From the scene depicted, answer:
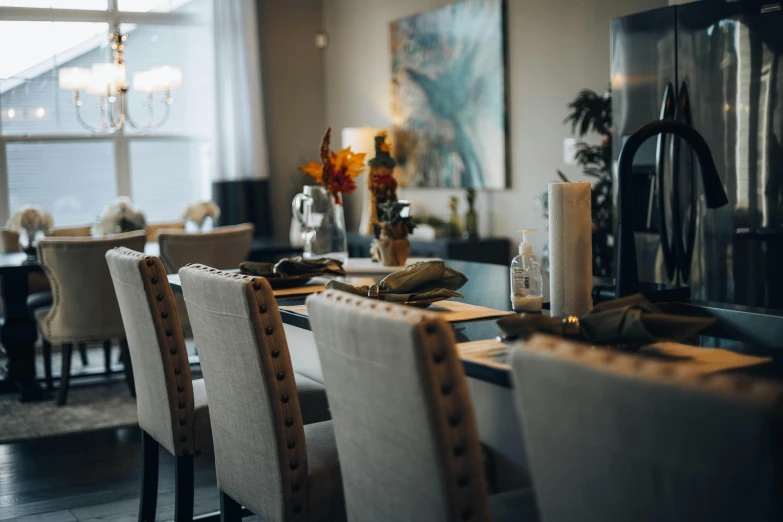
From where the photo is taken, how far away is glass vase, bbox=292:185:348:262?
2736 millimetres

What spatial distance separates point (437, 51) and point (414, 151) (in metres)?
0.72

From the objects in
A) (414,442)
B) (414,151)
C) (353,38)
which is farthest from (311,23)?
(414,442)

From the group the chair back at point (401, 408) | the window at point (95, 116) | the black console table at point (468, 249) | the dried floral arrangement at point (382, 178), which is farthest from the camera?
the window at point (95, 116)

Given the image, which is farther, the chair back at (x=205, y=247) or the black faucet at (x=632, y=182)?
the chair back at (x=205, y=247)

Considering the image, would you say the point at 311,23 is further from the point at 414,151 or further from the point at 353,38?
the point at 414,151

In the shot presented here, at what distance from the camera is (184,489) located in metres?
2.36

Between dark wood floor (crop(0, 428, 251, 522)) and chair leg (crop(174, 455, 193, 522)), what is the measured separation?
682 millimetres

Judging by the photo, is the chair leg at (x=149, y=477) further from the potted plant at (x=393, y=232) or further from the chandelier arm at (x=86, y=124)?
the chandelier arm at (x=86, y=124)

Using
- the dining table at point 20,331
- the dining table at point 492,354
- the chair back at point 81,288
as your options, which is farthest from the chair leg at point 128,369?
the dining table at point 492,354

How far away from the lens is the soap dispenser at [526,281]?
1.89 metres

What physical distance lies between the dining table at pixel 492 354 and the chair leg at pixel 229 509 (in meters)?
0.44

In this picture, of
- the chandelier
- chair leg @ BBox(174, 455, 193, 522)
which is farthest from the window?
chair leg @ BBox(174, 455, 193, 522)

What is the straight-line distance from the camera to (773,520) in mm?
820

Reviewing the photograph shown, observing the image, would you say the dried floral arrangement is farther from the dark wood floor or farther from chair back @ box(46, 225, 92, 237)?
chair back @ box(46, 225, 92, 237)
